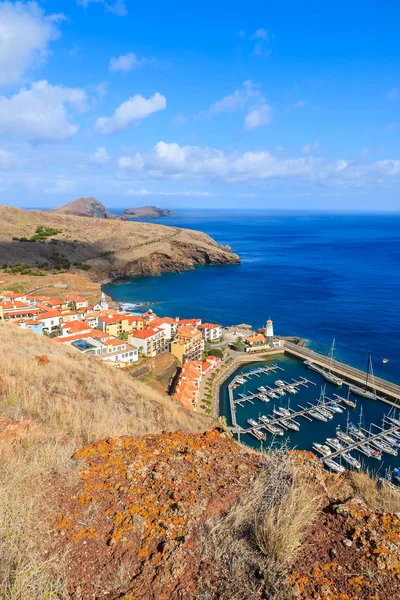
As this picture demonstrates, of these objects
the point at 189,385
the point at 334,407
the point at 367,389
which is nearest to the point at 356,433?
the point at 334,407

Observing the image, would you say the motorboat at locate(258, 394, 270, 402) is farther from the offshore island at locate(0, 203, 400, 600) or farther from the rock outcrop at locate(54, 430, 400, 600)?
the rock outcrop at locate(54, 430, 400, 600)

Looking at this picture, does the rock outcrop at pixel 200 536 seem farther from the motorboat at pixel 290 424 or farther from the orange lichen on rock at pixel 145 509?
the motorboat at pixel 290 424

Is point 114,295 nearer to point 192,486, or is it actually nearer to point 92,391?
point 92,391

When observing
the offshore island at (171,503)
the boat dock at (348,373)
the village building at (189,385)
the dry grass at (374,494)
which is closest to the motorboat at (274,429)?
the village building at (189,385)

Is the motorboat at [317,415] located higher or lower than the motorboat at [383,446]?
higher

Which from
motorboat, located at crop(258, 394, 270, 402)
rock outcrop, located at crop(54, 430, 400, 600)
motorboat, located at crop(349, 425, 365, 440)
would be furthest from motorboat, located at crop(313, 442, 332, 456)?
rock outcrop, located at crop(54, 430, 400, 600)
